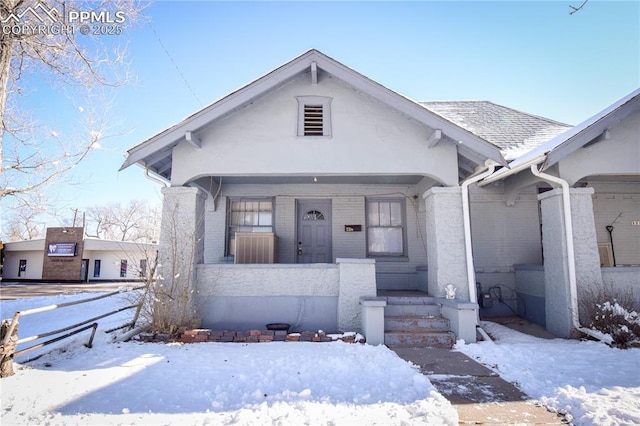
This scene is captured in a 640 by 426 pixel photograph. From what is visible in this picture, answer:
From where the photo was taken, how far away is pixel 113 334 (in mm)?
6273

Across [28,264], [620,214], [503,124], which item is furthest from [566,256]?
[28,264]

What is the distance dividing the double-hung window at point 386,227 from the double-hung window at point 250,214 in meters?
2.70

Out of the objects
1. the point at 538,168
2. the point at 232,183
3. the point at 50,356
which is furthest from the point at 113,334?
the point at 538,168

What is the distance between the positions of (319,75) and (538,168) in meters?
4.79

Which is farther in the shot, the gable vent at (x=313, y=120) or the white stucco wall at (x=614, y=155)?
the gable vent at (x=313, y=120)

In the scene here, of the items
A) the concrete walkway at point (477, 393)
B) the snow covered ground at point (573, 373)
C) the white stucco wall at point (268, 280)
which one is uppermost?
the white stucco wall at point (268, 280)

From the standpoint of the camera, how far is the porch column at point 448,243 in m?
6.83

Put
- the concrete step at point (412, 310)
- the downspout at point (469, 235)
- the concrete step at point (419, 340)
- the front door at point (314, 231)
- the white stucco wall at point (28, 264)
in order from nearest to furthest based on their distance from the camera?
1. the concrete step at point (419, 340)
2. the downspout at point (469, 235)
3. the concrete step at point (412, 310)
4. the front door at point (314, 231)
5. the white stucco wall at point (28, 264)

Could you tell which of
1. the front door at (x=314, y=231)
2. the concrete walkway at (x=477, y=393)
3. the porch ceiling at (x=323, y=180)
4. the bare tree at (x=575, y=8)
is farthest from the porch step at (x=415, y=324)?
the bare tree at (x=575, y=8)

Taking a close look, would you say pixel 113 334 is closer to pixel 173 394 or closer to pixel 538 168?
pixel 173 394

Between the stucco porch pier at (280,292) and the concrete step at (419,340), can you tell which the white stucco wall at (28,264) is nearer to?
the stucco porch pier at (280,292)

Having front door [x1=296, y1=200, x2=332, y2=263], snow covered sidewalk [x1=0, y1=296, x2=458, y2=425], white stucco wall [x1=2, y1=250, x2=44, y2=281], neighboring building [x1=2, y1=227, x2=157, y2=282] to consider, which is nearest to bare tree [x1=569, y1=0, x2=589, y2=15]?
snow covered sidewalk [x1=0, y1=296, x2=458, y2=425]

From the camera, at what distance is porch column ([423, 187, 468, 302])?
6.83 m

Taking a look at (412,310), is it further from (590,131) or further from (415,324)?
(590,131)
